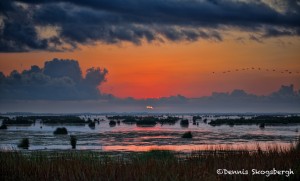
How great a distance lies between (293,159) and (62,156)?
1046 centimetres

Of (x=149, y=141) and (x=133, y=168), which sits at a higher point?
(x=133, y=168)

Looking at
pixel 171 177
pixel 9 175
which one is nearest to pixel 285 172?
pixel 171 177

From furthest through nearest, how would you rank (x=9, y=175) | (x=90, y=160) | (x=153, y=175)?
1. (x=90, y=160)
2. (x=9, y=175)
3. (x=153, y=175)

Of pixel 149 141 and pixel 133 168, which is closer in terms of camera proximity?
pixel 133 168

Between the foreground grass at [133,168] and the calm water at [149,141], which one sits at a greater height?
the foreground grass at [133,168]

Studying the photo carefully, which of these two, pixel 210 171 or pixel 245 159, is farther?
pixel 245 159

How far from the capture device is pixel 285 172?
17.0m

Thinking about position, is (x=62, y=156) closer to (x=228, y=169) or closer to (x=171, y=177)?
(x=171, y=177)

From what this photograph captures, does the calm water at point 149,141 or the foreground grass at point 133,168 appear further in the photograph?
the calm water at point 149,141

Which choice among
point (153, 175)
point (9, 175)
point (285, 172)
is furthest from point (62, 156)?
point (285, 172)

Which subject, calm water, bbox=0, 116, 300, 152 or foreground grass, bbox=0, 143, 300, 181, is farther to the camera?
calm water, bbox=0, 116, 300, 152

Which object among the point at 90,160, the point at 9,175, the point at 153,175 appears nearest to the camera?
the point at 153,175

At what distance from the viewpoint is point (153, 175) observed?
16.0 metres

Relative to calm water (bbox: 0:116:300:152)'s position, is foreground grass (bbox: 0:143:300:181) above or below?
above
